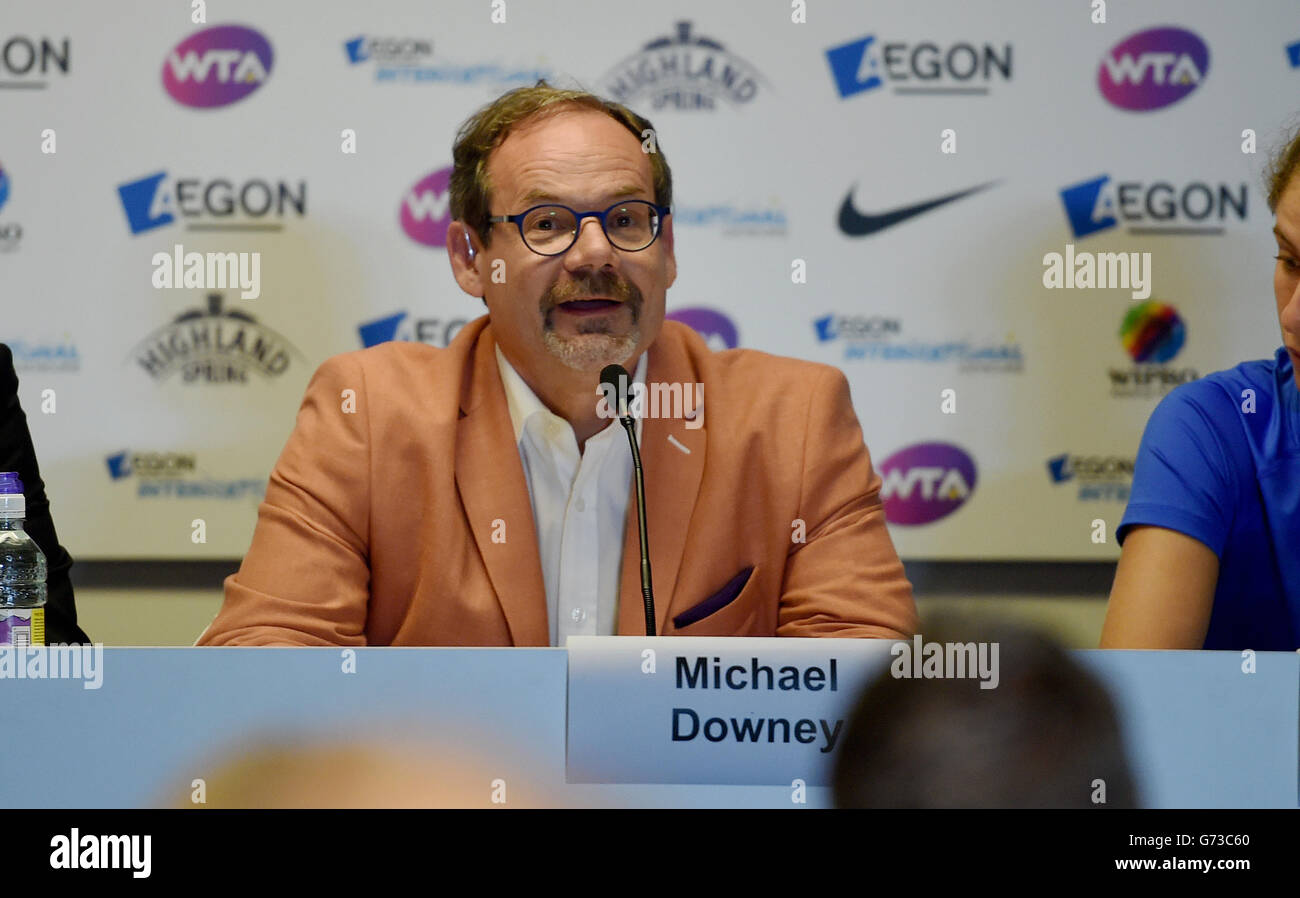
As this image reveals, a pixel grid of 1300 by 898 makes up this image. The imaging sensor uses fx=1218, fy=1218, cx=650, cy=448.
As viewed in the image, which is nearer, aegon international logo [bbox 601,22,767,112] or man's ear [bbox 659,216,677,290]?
man's ear [bbox 659,216,677,290]

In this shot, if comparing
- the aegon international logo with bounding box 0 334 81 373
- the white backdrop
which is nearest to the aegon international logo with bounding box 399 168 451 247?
the white backdrop

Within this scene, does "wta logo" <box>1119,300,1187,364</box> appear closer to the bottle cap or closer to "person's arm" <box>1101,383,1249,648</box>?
"person's arm" <box>1101,383,1249,648</box>

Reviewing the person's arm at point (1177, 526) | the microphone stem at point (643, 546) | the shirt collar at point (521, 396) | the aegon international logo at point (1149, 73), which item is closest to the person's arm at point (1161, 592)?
the person's arm at point (1177, 526)

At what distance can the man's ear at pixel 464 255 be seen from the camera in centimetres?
181

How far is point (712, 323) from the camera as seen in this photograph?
2.66m

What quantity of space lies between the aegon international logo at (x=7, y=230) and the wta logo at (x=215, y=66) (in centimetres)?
40

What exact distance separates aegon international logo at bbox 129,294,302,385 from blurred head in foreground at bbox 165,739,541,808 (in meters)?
1.94

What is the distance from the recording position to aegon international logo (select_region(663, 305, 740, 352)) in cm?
266

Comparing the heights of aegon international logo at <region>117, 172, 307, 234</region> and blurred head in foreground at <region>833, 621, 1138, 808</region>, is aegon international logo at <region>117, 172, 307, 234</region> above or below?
above

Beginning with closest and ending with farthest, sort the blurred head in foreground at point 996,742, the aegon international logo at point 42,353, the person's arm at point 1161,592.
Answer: the blurred head in foreground at point 996,742
the person's arm at point 1161,592
the aegon international logo at point 42,353

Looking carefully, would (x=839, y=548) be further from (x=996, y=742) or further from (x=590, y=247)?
(x=996, y=742)

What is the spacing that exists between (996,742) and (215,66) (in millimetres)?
2424

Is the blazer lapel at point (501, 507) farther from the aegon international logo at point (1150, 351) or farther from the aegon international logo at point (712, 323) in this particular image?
the aegon international logo at point (1150, 351)

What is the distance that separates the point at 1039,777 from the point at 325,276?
7.17 ft
